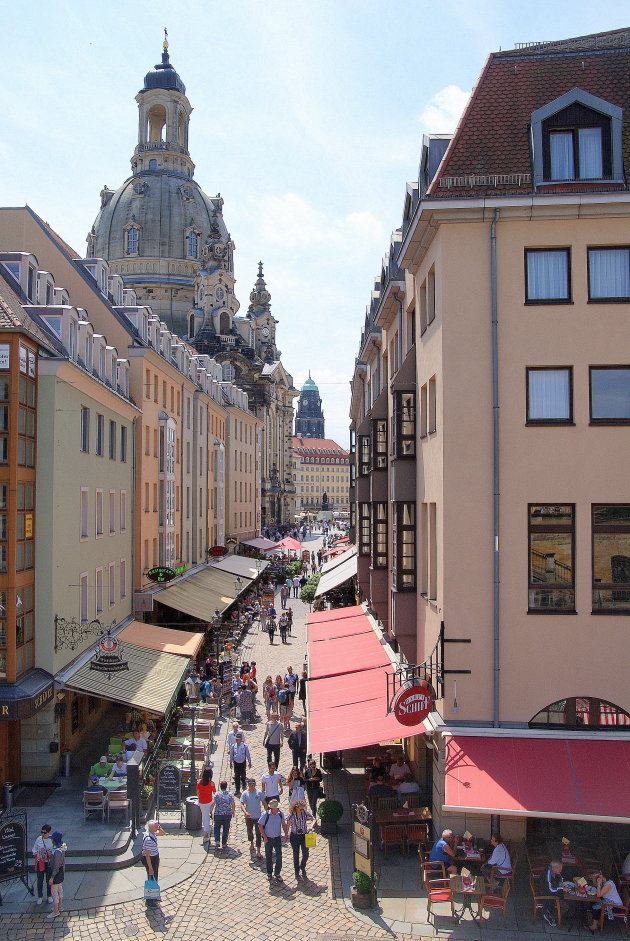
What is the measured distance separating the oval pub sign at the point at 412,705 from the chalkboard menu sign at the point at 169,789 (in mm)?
6376

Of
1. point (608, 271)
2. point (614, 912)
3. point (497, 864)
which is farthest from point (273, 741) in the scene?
point (608, 271)

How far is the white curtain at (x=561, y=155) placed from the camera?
15.6m

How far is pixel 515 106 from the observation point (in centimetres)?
1622

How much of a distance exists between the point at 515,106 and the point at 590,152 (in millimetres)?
1745

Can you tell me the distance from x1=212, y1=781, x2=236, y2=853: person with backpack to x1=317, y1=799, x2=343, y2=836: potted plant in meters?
1.93

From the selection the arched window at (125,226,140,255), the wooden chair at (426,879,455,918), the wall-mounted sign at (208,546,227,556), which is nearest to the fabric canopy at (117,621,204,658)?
the wooden chair at (426,879,455,918)

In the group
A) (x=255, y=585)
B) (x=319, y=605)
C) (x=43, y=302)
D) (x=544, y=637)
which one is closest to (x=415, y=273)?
(x=544, y=637)

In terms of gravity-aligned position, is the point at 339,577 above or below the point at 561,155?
below

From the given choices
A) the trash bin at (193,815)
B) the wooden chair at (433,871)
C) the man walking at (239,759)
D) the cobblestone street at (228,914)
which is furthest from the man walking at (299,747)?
the wooden chair at (433,871)

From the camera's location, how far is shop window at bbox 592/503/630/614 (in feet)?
50.0

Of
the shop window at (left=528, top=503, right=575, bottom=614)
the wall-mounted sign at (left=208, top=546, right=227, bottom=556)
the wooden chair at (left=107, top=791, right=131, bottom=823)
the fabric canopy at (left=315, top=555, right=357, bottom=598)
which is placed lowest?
the wooden chair at (left=107, top=791, right=131, bottom=823)

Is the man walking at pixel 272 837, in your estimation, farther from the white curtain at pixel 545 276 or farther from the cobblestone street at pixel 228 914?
the white curtain at pixel 545 276

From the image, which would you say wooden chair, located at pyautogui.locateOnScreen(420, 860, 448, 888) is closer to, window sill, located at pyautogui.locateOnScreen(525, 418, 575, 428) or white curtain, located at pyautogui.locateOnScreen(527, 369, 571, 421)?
window sill, located at pyautogui.locateOnScreen(525, 418, 575, 428)

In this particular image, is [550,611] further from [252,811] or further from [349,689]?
[252,811]
